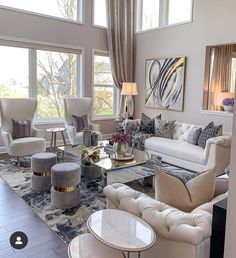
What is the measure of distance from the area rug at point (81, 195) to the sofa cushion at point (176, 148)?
271 mm

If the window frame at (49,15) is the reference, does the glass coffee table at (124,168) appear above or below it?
below

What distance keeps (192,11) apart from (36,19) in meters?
3.26

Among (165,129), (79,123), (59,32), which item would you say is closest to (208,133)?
(165,129)

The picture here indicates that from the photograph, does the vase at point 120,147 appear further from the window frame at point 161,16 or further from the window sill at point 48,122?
the window frame at point 161,16

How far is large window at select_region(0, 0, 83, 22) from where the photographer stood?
525 cm

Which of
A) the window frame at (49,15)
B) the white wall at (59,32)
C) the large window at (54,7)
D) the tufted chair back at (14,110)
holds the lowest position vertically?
the tufted chair back at (14,110)

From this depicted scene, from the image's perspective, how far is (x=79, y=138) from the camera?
503 centimetres

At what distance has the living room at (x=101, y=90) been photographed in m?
2.55

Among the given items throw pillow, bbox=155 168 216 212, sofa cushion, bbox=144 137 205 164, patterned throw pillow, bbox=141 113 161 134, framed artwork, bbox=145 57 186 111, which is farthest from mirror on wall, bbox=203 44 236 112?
throw pillow, bbox=155 168 216 212

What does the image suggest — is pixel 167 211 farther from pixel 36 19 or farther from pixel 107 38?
pixel 107 38

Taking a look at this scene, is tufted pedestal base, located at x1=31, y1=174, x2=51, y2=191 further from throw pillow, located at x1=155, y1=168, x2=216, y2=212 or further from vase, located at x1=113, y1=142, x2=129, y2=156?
throw pillow, located at x1=155, y1=168, x2=216, y2=212

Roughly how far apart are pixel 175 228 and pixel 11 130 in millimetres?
4082

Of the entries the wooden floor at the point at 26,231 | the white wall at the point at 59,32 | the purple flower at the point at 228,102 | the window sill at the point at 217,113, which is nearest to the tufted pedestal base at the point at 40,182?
the wooden floor at the point at 26,231

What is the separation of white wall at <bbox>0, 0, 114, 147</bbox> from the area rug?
2.77 m
